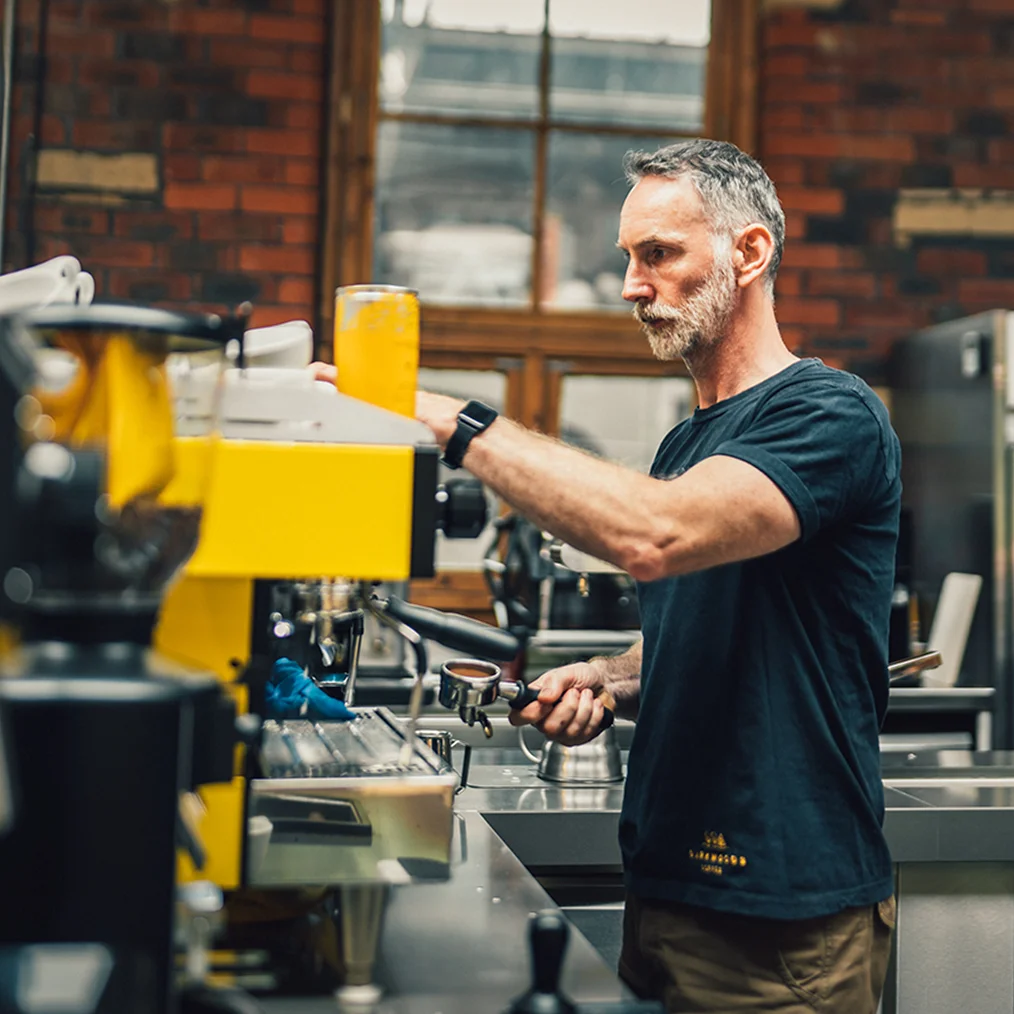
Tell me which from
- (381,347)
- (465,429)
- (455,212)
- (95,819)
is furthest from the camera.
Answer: (455,212)

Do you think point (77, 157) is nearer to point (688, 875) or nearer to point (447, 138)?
point (447, 138)

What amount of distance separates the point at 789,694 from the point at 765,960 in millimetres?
265

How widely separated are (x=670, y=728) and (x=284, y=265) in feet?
8.40

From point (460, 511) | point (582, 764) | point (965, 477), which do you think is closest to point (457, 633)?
point (460, 511)

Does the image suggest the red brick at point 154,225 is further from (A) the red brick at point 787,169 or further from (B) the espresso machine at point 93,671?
(B) the espresso machine at point 93,671

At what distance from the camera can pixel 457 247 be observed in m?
3.79

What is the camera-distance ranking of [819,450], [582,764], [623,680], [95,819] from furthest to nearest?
[582,764] < [623,680] < [819,450] < [95,819]

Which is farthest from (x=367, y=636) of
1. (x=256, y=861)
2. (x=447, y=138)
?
(x=256, y=861)

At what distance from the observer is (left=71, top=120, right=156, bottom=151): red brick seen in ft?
11.7

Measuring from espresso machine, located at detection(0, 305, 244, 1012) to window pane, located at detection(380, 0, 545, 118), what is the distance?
3154mm

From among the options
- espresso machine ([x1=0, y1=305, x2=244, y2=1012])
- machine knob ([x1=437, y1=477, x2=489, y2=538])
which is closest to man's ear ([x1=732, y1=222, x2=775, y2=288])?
machine knob ([x1=437, y1=477, x2=489, y2=538])

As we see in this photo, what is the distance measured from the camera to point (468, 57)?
3.80 metres

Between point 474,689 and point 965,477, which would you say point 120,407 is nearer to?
point 474,689

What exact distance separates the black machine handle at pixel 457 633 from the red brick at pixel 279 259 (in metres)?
2.64
